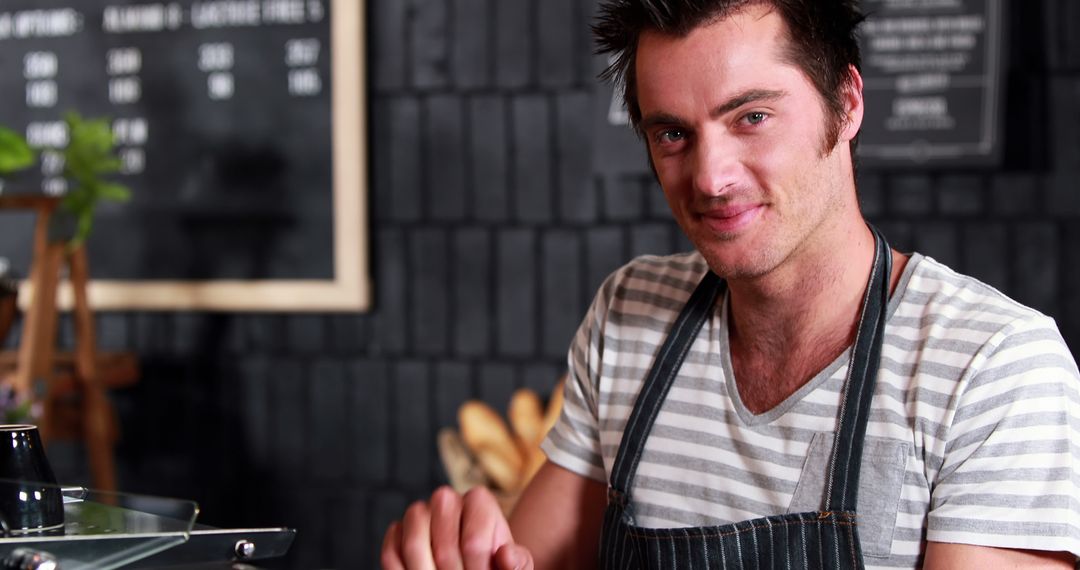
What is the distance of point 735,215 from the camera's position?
1.23 meters

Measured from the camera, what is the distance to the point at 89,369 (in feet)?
8.96

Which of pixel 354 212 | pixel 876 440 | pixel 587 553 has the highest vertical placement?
pixel 354 212

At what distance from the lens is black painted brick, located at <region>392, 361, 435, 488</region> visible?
2979 millimetres

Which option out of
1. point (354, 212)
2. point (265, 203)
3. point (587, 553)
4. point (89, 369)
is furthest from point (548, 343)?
point (587, 553)

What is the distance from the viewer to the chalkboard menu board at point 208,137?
A: 2.94 m

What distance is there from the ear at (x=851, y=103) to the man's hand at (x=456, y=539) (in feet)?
1.76

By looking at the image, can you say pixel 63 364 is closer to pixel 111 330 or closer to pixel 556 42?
pixel 111 330

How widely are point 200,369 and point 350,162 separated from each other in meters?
0.67

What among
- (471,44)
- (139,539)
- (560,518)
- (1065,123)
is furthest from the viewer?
(471,44)

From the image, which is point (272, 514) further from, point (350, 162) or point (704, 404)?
point (704, 404)

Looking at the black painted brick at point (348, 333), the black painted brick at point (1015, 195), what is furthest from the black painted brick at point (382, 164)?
the black painted brick at point (1015, 195)

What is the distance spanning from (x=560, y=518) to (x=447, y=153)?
62.0 inches

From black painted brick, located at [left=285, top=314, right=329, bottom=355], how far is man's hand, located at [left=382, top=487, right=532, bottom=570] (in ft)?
6.23

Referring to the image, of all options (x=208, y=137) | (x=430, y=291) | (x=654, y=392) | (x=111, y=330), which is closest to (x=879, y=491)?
(x=654, y=392)
